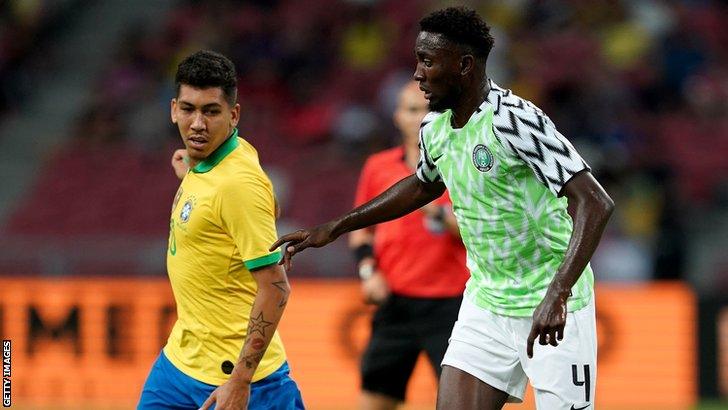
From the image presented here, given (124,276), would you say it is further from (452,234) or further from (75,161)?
(452,234)

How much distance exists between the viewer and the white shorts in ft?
17.0

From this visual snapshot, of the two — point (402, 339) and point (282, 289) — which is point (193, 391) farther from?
point (402, 339)

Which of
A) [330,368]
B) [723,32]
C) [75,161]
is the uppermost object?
[723,32]

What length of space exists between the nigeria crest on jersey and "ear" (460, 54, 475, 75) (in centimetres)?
29

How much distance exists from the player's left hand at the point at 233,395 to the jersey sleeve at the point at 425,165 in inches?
47.3

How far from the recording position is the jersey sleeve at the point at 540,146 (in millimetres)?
4812

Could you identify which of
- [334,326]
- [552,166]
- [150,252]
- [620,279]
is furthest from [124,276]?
[552,166]

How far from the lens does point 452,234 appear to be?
7.38 meters

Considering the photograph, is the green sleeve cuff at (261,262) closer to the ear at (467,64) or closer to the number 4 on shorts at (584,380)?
the ear at (467,64)

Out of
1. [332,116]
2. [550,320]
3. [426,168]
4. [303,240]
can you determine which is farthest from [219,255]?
[332,116]

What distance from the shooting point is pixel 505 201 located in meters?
5.15

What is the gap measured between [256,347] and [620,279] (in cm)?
873

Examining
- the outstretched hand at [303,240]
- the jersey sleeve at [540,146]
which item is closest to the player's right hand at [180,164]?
the outstretched hand at [303,240]

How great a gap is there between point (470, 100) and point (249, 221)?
0.97 metres
